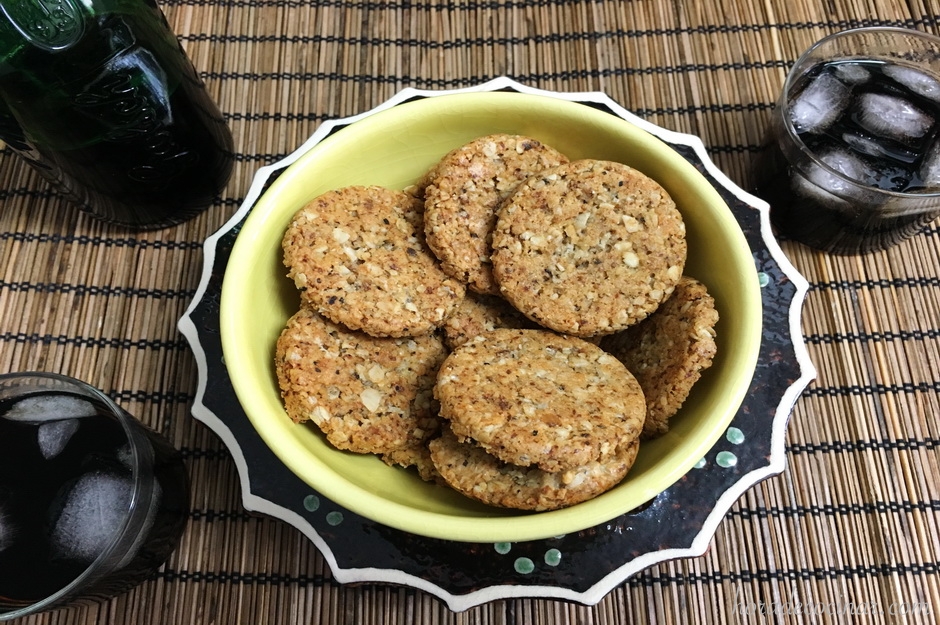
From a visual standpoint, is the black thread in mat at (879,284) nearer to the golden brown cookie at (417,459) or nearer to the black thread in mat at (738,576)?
the black thread in mat at (738,576)

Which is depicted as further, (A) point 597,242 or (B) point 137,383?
(B) point 137,383

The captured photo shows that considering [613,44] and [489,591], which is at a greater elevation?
[613,44]

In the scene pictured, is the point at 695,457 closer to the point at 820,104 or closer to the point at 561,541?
the point at 561,541

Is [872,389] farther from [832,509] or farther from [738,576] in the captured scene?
[738,576]

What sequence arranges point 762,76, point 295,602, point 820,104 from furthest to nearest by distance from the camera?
point 762,76, point 820,104, point 295,602

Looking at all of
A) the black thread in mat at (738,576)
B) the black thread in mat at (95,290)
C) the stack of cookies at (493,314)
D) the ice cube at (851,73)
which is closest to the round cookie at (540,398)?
the stack of cookies at (493,314)

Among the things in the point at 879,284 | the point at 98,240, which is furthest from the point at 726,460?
the point at 98,240

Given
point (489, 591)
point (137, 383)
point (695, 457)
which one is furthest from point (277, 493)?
point (695, 457)

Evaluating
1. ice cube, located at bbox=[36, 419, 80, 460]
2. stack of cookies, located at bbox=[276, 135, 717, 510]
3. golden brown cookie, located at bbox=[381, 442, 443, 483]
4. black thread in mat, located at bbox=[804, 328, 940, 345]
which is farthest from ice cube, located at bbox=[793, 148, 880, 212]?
ice cube, located at bbox=[36, 419, 80, 460]
